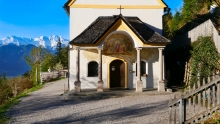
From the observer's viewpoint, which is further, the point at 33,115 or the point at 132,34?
the point at 132,34

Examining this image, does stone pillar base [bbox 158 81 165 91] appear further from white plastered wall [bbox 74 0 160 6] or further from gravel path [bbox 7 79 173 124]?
white plastered wall [bbox 74 0 160 6]

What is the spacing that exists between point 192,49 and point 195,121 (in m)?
11.2

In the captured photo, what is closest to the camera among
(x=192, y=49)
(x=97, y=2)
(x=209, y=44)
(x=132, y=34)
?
(x=209, y=44)

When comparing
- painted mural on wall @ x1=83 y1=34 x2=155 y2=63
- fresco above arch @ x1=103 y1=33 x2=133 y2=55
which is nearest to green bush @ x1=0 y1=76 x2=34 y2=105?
painted mural on wall @ x1=83 y1=34 x2=155 y2=63

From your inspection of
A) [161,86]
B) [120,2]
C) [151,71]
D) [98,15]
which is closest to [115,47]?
[98,15]

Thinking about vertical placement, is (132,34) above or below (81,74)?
above

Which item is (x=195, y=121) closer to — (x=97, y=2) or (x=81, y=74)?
(x=81, y=74)

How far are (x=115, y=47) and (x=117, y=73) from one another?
6.95 feet

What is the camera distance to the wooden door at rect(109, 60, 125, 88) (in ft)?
58.3

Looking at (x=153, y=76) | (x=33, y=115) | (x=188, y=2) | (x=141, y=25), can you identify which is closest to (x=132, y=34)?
(x=141, y=25)

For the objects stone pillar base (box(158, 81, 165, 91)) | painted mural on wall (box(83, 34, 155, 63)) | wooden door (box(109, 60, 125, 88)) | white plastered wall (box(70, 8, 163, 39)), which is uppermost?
white plastered wall (box(70, 8, 163, 39))

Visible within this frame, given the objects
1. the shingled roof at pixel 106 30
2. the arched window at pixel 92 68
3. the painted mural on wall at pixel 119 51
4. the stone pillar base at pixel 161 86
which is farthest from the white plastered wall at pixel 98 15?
the stone pillar base at pixel 161 86

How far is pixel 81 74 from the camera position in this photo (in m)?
17.5

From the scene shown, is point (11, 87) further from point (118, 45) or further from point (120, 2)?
point (120, 2)
